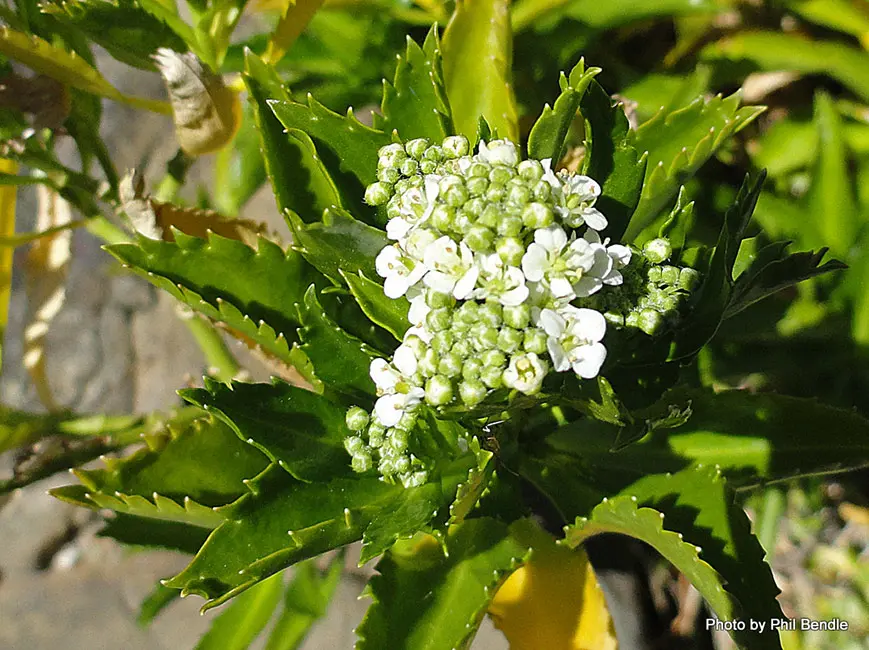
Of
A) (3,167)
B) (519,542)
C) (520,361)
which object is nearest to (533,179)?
(520,361)

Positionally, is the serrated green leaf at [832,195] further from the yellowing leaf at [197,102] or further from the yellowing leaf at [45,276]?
the yellowing leaf at [45,276]

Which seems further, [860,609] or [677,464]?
[860,609]

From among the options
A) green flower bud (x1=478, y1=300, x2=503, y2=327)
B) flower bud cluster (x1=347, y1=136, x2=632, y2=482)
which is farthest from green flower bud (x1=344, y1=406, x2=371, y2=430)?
green flower bud (x1=478, y1=300, x2=503, y2=327)

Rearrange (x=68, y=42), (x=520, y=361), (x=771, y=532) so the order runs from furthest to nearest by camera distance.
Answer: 1. (x=771, y=532)
2. (x=68, y=42)
3. (x=520, y=361)

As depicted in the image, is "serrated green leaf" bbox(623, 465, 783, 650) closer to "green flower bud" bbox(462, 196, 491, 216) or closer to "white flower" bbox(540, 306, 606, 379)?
"white flower" bbox(540, 306, 606, 379)

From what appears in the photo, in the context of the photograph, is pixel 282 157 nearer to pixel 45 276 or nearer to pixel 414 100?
pixel 414 100

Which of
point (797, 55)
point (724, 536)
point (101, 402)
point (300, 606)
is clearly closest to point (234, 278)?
point (724, 536)

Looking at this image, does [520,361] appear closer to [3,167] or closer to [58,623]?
[3,167]
